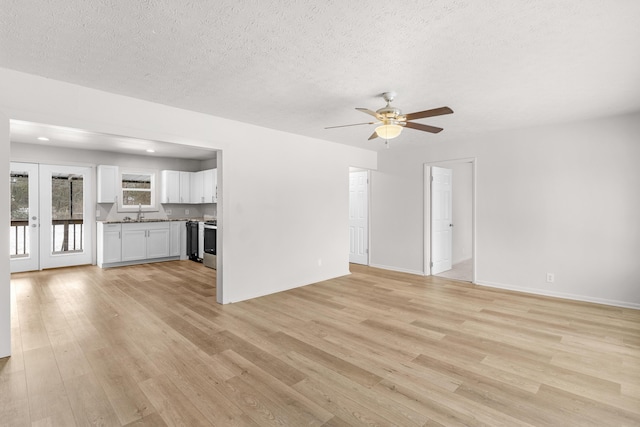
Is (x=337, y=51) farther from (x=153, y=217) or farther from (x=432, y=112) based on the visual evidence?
(x=153, y=217)

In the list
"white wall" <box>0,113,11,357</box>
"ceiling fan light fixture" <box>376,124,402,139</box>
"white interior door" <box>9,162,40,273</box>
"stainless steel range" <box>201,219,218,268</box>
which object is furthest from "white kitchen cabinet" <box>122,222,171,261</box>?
"ceiling fan light fixture" <box>376,124,402,139</box>

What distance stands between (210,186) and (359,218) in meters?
3.60

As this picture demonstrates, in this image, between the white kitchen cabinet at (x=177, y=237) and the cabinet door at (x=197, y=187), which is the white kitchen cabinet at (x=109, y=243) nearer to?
the white kitchen cabinet at (x=177, y=237)

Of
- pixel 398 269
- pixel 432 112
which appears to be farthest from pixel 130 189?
pixel 432 112

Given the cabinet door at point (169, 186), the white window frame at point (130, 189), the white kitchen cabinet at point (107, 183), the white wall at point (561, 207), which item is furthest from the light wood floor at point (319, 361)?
the cabinet door at point (169, 186)

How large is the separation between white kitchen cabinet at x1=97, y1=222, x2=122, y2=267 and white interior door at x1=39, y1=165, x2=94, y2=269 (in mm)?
417

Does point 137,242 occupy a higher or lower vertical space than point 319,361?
higher

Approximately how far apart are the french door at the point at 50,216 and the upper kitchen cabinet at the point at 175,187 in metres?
1.46

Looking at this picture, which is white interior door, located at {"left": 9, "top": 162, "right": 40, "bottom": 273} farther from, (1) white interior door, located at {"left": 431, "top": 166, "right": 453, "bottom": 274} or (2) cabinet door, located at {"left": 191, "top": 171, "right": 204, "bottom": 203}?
(1) white interior door, located at {"left": 431, "top": 166, "right": 453, "bottom": 274}

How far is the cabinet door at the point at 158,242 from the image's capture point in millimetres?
7207

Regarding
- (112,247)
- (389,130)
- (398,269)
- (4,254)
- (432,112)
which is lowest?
(398,269)

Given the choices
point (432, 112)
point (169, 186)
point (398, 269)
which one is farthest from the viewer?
point (169, 186)

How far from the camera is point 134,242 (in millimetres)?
6941

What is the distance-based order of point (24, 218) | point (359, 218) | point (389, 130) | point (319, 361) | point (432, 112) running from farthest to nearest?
point (359, 218)
point (24, 218)
point (389, 130)
point (432, 112)
point (319, 361)
